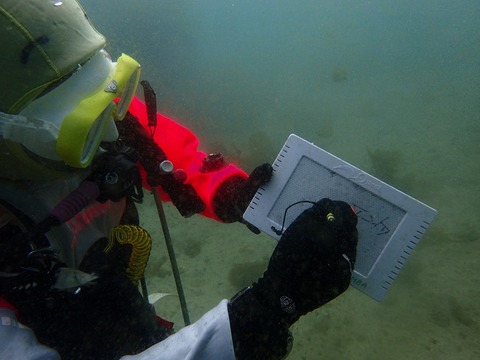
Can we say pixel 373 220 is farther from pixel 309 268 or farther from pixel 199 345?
pixel 199 345

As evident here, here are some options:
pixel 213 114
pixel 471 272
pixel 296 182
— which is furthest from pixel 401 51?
pixel 296 182

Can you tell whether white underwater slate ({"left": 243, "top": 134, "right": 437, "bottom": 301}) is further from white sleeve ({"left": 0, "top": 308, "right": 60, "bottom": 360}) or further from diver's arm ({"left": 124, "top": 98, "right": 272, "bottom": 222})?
white sleeve ({"left": 0, "top": 308, "right": 60, "bottom": 360})

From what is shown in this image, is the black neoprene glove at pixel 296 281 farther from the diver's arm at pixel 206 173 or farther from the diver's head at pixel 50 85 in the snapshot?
the diver's head at pixel 50 85

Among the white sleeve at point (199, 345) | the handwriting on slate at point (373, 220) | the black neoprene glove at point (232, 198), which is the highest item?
the handwriting on slate at point (373, 220)

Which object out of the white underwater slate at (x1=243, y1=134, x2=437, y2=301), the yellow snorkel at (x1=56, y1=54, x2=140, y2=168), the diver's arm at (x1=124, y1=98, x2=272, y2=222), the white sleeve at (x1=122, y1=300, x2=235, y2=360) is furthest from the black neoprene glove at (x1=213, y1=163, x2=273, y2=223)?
the white sleeve at (x1=122, y1=300, x2=235, y2=360)

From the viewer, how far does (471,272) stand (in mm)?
5094

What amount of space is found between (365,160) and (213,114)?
21.7 feet

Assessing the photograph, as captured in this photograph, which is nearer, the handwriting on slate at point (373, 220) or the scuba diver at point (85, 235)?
the scuba diver at point (85, 235)

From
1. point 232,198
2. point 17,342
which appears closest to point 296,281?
point 232,198

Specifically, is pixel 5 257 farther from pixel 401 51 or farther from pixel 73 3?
pixel 401 51

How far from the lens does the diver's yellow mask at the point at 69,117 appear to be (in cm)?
117

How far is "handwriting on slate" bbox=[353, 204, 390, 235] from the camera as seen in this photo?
5.82 feet

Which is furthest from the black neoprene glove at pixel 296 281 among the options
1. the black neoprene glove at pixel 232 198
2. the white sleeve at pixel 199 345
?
Answer: the black neoprene glove at pixel 232 198

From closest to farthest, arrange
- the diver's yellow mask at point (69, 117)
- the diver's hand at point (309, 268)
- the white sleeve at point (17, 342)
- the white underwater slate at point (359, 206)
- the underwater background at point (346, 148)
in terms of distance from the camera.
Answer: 1. the white sleeve at point (17, 342)
2. the diver's yellow mask at point (69, 117)
3. the diver's hand at point (309, 268)
4. the white underwater slate at point (359, 206)
5. the underwater background at point (346, 148)
